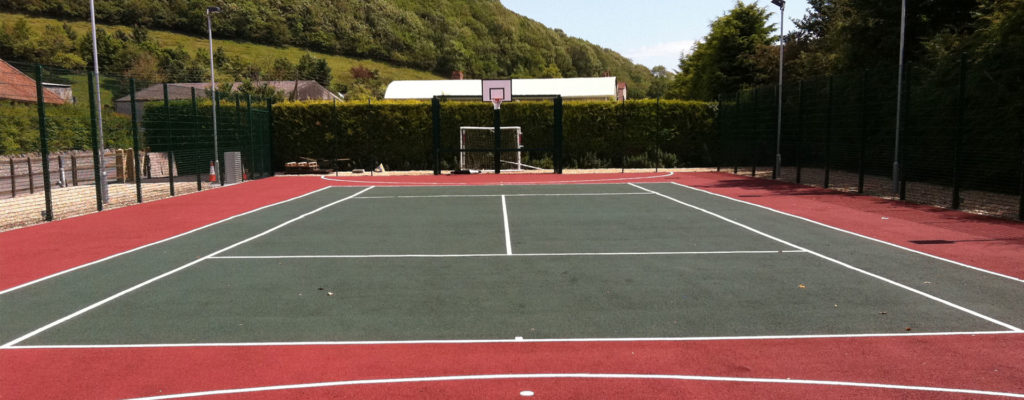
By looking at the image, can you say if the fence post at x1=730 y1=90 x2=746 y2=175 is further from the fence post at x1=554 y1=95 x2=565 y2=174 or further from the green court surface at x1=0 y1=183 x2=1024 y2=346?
the green court surface at x1=0 y1=183 x2=1024 y2=346

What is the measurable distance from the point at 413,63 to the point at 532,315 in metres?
117

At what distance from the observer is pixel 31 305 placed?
7121mm

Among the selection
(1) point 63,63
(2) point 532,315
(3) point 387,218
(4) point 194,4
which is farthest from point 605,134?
(4) point 194,4

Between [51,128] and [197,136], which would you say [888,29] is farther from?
[51,128]

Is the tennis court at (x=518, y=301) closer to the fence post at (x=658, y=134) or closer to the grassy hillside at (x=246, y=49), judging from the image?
the fence post at (x=658, y=134)

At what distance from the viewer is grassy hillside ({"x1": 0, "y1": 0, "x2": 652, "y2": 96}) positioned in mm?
102562

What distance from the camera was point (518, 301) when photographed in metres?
7.18

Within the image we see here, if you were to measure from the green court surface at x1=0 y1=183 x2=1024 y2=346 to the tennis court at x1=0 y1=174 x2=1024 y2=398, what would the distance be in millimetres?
34

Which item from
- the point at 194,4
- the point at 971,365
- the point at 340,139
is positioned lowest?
the point at 971,365

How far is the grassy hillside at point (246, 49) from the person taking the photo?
9394cm

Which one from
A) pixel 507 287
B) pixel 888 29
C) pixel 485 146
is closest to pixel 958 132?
pixel 888 29

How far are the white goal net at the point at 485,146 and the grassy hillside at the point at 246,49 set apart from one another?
7368 cm

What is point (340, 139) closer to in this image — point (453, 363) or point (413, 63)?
point (453, 363)

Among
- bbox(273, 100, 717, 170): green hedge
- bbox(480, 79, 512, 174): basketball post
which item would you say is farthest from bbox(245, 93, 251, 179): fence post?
bbox(480, 79, 512, 174): basketball post
